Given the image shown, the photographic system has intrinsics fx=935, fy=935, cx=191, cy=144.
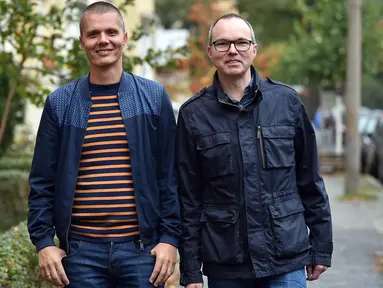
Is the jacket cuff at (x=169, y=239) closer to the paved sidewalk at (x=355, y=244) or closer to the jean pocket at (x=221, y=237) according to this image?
the jean pocket at (x=221, y=237)

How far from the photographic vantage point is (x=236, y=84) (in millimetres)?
4445

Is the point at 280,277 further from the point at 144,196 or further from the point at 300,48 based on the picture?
the point at 300,48

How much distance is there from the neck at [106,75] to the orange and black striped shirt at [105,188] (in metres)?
0.20

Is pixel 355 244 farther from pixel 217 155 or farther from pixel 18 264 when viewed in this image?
pixel 217 155

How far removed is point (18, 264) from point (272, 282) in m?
1.92

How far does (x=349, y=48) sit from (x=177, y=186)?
14.4 metres

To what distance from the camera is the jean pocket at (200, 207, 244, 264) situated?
4.29 metres

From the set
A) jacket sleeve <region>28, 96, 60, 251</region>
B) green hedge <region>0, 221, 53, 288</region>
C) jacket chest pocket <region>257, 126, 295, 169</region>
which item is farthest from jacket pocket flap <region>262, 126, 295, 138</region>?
green hedge <region>0, 221, 53, 288</region>

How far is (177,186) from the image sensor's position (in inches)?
170

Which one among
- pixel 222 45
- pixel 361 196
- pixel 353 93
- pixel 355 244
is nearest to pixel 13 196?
pixel 355 244

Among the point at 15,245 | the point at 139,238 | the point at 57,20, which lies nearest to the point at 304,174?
the point at 139,238

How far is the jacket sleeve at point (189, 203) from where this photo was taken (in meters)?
4.36

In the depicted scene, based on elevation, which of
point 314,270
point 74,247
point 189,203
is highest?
point 189,203

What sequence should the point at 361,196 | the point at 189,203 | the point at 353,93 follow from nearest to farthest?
the point at 189,203, the point at 361,196, the point at 353,93
